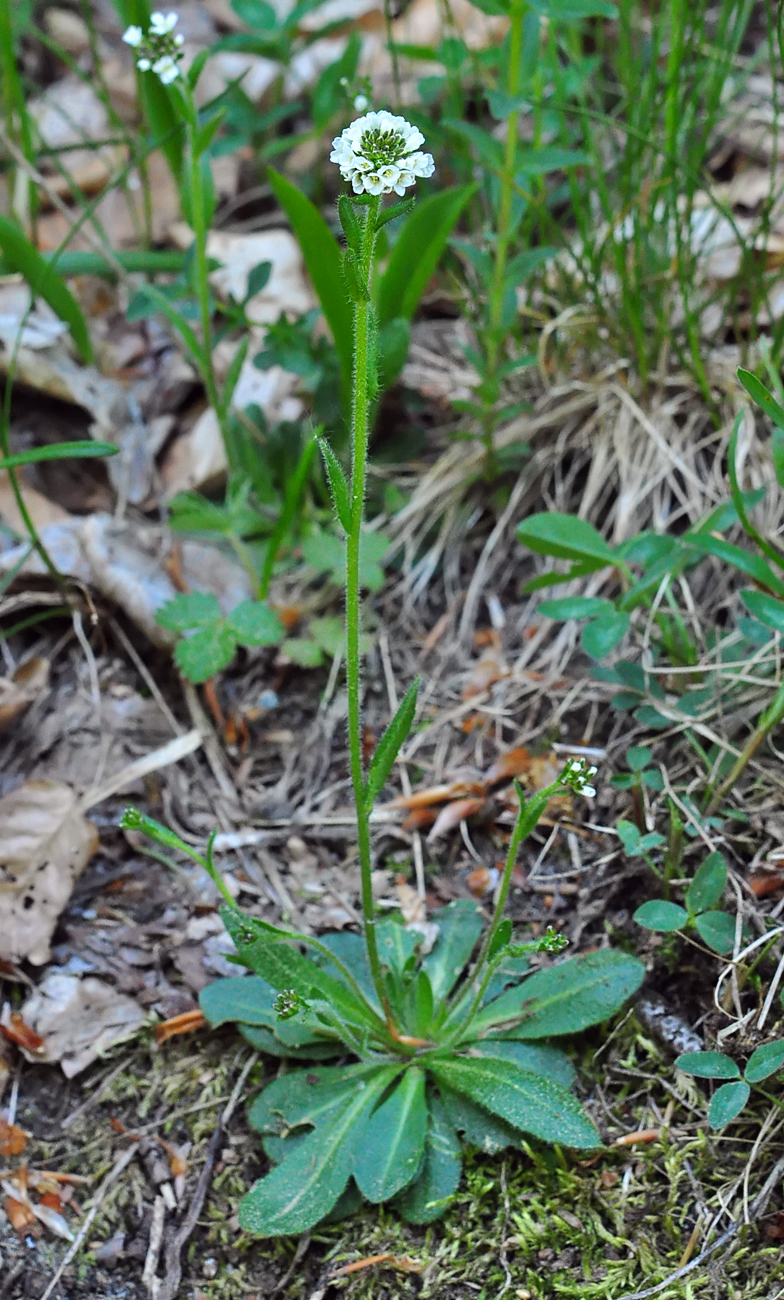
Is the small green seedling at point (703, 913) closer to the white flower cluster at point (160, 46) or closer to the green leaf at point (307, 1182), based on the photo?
the green leaf at point (307, 1182)

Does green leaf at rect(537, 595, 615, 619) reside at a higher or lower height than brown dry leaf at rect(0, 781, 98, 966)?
higher

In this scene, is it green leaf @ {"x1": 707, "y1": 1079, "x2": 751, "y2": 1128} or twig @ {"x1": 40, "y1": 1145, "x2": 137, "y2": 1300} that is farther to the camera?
twig @ {"x1": 40, "y1": 1145, "x2": 137, "y2": 1300}

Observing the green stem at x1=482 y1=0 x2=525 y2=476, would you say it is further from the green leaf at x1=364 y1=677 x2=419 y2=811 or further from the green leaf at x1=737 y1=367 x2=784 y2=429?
the green leaf at x1=364 y1=677 x2=419 y2=811

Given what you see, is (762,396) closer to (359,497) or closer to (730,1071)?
(359,497)

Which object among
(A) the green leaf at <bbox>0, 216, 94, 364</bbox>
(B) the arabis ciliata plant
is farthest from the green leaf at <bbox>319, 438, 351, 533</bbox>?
(A) the green leaf at <bbox>0, 216, 94, 364</bbox>

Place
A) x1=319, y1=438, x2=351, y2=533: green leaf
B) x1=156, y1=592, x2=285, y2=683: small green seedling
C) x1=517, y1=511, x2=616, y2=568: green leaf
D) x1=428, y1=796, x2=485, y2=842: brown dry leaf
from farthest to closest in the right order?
x1=156, y1=592, x2=285, y2=683: small green seedling
x1=428, y1=796, x2=485, y2=842: brown dry leaf
x1=517, y1=511, x2=616, y2=568: green leaf
x1=319, y1=438, x2=351, y2=533: green leaf

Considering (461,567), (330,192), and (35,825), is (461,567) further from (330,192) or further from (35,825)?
(330,192)

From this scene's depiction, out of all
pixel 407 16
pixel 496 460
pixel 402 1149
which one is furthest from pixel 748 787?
pixel 407 16
